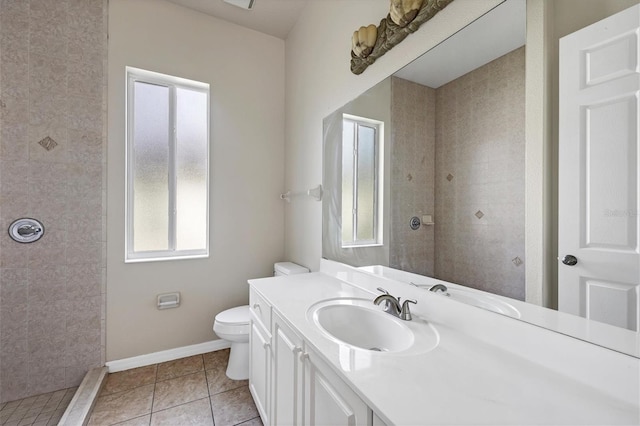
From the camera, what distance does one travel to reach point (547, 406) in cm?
61

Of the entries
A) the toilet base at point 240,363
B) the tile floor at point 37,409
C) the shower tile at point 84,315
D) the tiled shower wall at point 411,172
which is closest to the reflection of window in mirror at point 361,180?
the tiled shower wall at point 411,172

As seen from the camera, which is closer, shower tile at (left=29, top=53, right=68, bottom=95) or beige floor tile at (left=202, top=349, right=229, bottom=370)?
shower tile at (left=29, top=53, right=68, bottom=95)

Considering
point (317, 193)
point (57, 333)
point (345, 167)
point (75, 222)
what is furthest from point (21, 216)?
point (345, 167)

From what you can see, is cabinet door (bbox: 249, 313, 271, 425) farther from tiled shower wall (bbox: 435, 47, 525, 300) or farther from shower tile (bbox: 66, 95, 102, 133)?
shower tile (bbox: 66, 95, 102, 133)

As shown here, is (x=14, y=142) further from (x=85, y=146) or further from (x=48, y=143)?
(x=85, y=146)

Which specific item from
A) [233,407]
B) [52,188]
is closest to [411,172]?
[233,407]

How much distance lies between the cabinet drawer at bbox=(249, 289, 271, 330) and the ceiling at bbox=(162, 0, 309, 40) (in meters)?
2.23

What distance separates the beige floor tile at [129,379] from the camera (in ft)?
6.10

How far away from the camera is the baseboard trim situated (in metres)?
2.05

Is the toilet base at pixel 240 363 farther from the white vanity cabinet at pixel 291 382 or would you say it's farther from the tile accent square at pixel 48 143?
the tile accent square at pixel 48 143

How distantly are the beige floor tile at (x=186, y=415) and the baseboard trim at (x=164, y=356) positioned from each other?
610 millimetres

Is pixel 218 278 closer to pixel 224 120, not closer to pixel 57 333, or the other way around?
pixel 57 333

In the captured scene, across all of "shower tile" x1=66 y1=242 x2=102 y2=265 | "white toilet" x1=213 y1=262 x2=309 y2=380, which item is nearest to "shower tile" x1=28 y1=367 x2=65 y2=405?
"shower tile" x1=66 y1=242 x2=102 y2=265

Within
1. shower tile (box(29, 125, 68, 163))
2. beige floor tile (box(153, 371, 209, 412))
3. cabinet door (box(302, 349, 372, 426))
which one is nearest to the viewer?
cabinet door (box(302, 349, 372, 426))
